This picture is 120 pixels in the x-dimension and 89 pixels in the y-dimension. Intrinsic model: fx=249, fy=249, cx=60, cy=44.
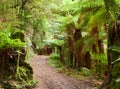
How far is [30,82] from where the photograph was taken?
18.8 ft

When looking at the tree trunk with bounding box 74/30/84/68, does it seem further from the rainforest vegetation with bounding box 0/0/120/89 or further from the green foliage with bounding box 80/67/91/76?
the green foliage with bounding box 80/67/91/76

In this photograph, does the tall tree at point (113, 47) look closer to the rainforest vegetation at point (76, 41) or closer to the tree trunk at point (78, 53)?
the rainforest vegetation at point (76, 41)

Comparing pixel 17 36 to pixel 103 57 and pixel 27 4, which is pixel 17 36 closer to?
pixel 103 57

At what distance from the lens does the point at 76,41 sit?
29.6ft

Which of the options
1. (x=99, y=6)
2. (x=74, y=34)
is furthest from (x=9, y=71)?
(x=74, y=34)

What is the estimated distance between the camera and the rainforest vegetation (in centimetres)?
481

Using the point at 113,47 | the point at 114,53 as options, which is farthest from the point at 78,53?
the point at 113,47

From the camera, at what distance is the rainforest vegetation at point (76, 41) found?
481 centimetres

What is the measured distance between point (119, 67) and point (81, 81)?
2721 millimetres

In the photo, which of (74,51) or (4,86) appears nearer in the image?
(4,86)

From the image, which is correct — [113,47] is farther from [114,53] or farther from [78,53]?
[78,53]

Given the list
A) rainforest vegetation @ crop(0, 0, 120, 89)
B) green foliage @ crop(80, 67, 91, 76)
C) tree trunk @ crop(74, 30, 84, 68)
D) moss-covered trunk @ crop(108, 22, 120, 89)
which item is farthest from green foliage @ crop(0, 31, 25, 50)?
tree trunk @ crop(74, 30, 84, 68)

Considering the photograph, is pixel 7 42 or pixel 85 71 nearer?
pixel 7 42

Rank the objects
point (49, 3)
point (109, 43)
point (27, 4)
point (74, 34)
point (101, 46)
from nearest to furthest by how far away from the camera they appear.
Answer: point (109, 43), point (101, 46), point (74, 34), point (27, 4), point (49, 3)
